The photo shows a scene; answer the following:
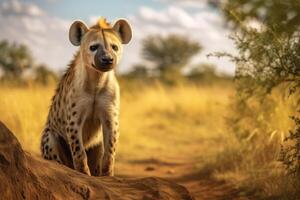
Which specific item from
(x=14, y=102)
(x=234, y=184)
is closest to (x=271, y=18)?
(x=234, y=184)

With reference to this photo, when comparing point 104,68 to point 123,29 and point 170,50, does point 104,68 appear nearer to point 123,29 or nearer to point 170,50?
point 123,29

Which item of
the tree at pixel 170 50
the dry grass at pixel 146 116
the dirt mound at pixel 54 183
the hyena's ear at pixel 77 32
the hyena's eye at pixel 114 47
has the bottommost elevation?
the dirt mound at pixel 54 183

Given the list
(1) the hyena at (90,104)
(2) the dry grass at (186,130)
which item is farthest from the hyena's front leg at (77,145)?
(2) the dry grass at (186,130)

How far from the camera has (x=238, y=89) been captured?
6.95 m

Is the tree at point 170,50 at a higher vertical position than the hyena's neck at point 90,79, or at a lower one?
higher

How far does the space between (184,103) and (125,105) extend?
1.80 metres

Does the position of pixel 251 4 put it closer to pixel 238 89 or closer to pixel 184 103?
pixel 238 89

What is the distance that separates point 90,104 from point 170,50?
113 feet

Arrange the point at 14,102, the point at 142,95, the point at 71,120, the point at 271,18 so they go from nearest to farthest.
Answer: the point at 71,120 < the point at 271,18 < the point at 14,102 < the point at 142,95

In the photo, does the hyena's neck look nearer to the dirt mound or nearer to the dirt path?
the dirt mound

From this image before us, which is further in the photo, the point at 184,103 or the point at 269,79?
the point at 184,103

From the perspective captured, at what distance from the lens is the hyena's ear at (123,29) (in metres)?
5.58

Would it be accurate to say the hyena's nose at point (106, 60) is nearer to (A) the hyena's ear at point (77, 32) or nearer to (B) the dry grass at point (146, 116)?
(A) the hyena's ear at point (77, 32)

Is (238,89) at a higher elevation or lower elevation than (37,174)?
higher
